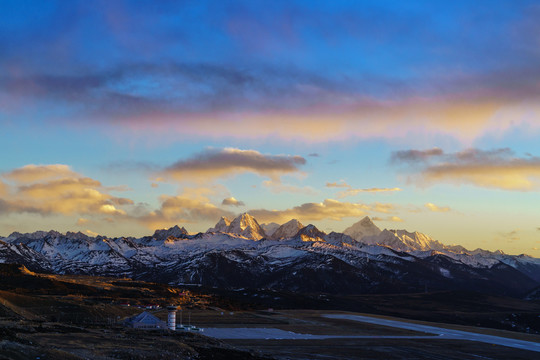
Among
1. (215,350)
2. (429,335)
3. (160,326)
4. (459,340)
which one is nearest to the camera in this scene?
(215,350)

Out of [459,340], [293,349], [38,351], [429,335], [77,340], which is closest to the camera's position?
[38,351]

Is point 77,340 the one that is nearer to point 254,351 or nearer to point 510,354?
point 254,351

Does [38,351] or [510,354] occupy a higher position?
[38,351]

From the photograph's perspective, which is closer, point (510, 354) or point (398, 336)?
point (510, 354)

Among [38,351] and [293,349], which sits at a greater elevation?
[38,351]

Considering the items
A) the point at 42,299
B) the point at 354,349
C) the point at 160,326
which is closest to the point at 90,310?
the point at 42,299

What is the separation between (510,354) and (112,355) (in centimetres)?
10568

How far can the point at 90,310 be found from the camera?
616 ft

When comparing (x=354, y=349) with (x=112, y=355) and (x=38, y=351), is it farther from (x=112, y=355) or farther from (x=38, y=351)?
(x=38, y=351)

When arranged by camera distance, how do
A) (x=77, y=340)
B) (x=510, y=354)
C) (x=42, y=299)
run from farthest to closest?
1. (x=42, y=299)
2. (x=510, y=354)
3. (x=77, y=340)

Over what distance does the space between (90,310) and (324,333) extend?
78766 millimetres

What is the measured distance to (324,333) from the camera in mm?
176750

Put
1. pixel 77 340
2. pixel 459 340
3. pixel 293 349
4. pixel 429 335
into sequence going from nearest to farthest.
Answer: pixel 77 340, pixel 293 349, pixel 459 340, pixel 429 335

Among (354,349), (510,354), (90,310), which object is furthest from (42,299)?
(510,354)
